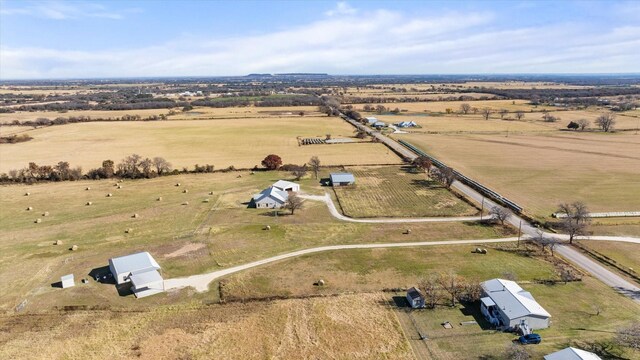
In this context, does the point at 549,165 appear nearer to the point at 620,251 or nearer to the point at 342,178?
the point at 620,251

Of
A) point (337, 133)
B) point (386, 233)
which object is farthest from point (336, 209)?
point (337, 133)

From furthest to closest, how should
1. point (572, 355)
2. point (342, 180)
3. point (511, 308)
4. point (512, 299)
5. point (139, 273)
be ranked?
point (342, 180), point (139, 273), point (512, 299), point (511, 308), point (572, 355)

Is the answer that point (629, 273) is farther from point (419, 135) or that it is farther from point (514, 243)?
point (419, 135)

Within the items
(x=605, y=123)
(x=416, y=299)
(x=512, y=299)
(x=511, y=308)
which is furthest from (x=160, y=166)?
(x=605, y=123)

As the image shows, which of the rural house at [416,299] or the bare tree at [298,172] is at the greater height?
the bare tree at [298,172]

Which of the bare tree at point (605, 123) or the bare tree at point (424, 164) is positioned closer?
the bare tree at point (424, 164)

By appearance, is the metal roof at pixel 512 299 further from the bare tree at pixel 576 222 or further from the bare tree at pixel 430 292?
the bare tree at pixel 576 222

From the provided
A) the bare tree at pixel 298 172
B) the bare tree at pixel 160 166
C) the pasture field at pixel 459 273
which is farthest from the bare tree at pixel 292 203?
the bare tree at pixel 160 166
